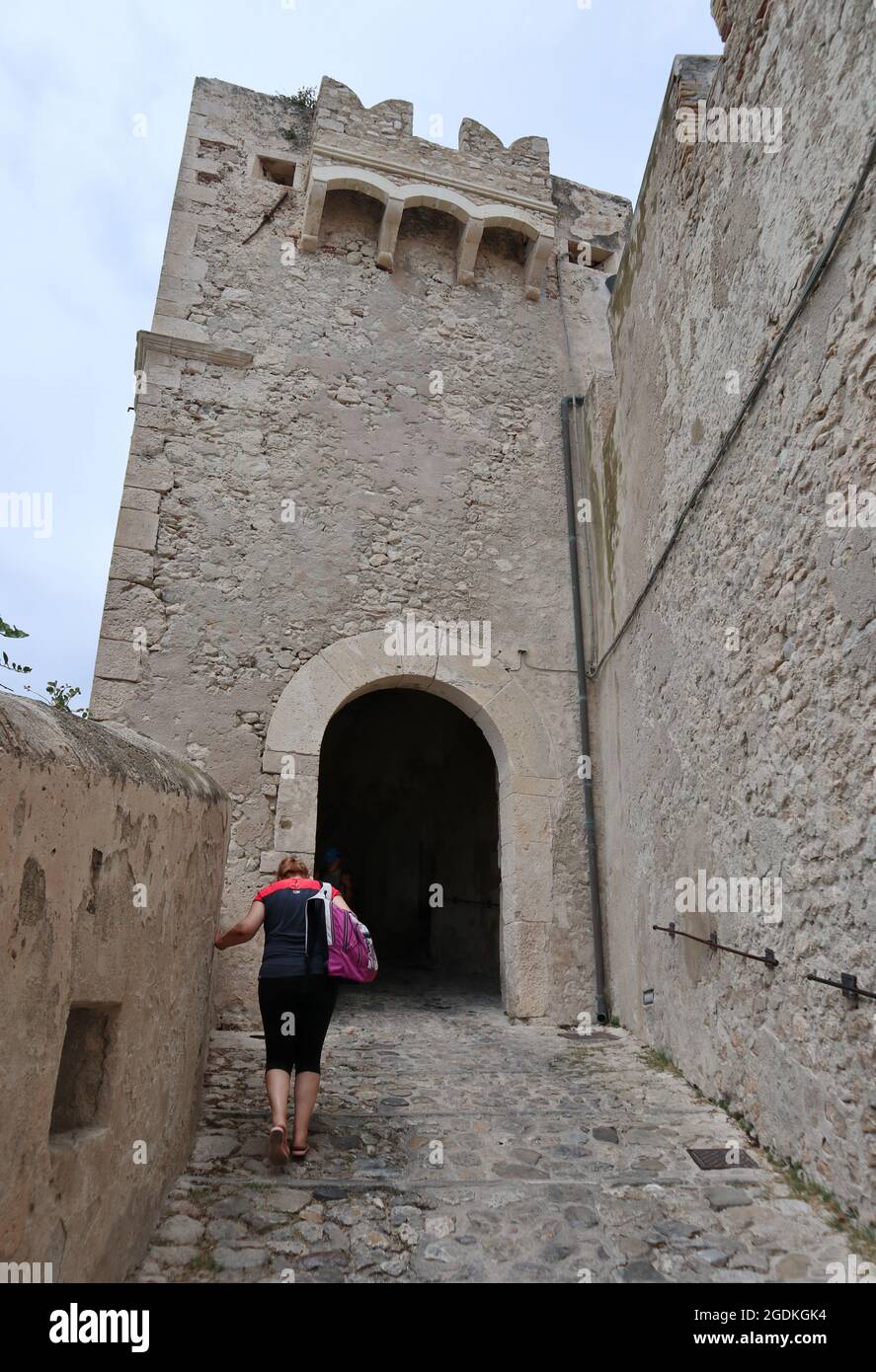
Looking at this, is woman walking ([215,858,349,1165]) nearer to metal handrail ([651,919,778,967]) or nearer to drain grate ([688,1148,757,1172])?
drain grate ([688,1148,757,1172])

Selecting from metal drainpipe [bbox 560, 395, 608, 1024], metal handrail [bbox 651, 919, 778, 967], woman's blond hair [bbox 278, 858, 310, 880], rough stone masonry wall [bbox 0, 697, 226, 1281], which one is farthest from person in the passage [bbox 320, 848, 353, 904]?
rough stone masonry wall [bbox 0, 697, 226, 1281]

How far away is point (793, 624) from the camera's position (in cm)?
287

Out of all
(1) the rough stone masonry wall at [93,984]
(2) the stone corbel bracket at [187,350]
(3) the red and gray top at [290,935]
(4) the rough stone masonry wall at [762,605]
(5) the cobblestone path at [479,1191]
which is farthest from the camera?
(2) the stone corbel bracket at [187,350]

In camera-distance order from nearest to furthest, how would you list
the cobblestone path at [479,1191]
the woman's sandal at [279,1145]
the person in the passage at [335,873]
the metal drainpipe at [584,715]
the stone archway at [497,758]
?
the cobblestone path at [479,1191], the woman's sandal at [279,1145], the stone archway at [497,758], the metal drainpipe at [584,715], the person in the passage at [335,873]

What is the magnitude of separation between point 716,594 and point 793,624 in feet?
2.41

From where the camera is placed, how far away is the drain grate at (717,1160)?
111 inches

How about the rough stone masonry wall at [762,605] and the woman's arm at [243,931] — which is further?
the woman's arm at [243,931]

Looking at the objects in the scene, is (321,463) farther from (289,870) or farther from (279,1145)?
(279,1145)

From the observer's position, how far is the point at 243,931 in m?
3.03

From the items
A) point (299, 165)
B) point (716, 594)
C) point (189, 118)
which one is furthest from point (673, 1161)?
point (189, 118)

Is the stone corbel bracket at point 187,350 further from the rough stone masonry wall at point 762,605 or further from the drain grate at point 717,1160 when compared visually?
the drain grate at point 717,1160

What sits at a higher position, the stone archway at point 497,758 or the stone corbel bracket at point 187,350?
the stone corbel bracket at point 187,350

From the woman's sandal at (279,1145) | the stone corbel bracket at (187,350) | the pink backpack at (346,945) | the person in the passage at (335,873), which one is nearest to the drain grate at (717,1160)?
the pink backpack at (346,945)
